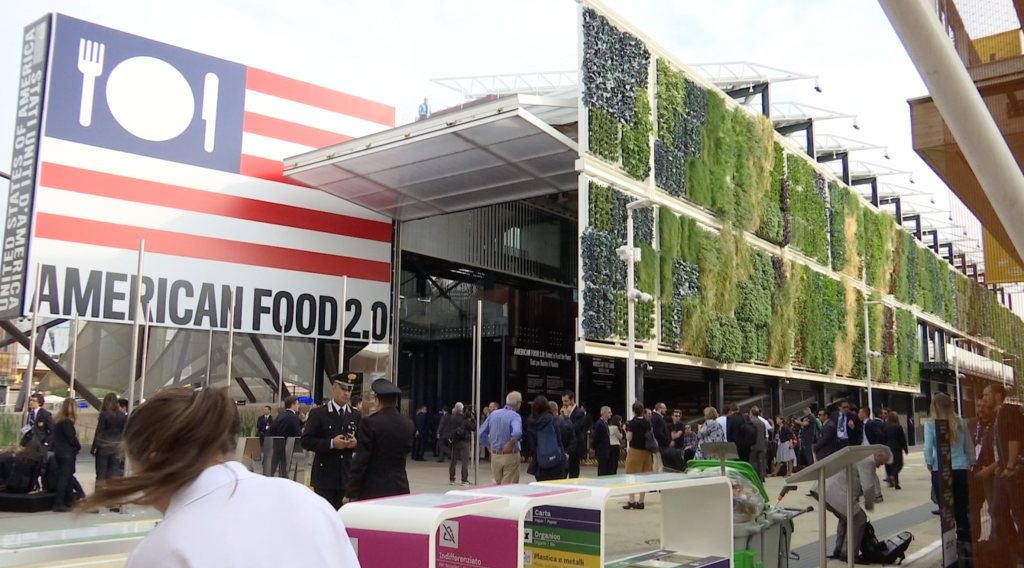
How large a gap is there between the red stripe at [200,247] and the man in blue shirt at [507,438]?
1190cm

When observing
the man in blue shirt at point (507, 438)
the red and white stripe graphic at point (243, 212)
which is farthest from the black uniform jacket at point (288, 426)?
the red and white stripe graphic at point (243, 212)

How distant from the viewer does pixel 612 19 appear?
22.1 meters

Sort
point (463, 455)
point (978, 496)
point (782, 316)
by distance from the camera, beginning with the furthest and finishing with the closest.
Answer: point (782, 316)
point (463, 455)
point (978, 496)

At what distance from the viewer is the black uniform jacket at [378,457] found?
649 cm

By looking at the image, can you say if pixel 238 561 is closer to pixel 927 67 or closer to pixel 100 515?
pixel 927 67

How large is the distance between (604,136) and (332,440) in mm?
15593

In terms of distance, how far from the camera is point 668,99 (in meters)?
24.9

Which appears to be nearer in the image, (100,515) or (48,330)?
(100,515)

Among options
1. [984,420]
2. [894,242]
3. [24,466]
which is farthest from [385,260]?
[894,242]

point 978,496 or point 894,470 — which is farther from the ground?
point 978,496

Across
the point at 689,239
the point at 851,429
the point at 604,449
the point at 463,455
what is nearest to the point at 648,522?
the point at 604,449

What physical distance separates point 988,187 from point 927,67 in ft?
2.99

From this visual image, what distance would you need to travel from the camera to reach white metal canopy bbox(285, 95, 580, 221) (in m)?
19.1

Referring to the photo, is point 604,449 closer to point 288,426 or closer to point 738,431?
point 738,431
